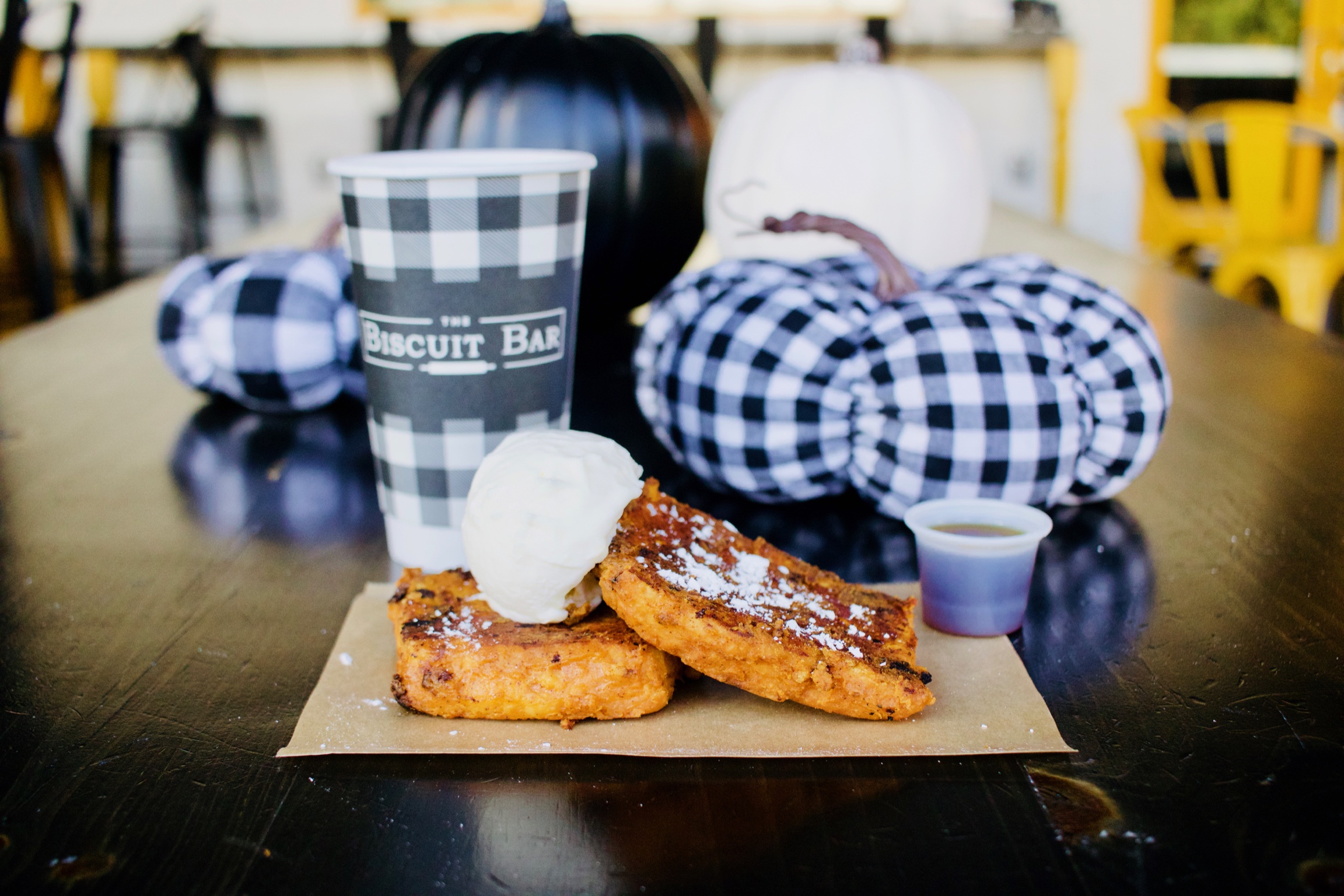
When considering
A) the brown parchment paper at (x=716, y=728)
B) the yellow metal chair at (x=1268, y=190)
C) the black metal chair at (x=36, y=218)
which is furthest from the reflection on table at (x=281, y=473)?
the black metal chair at (x=36, y=218)

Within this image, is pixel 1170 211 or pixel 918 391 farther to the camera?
pixel 1170 211

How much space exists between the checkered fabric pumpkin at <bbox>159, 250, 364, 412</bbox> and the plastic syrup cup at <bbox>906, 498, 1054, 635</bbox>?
614mm

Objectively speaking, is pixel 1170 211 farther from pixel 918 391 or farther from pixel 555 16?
pixel 918 391

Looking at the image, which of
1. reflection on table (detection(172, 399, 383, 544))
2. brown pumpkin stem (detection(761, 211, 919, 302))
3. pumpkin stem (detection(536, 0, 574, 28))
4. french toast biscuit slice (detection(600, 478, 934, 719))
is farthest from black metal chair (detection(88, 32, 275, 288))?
french toast biscuit slice (detection(600, 478, 934, 719))

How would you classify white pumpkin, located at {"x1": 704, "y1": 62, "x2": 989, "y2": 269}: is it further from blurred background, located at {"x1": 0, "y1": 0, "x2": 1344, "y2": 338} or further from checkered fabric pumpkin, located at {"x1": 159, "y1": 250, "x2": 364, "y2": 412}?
blurred background, located at {"x1": 0, "y1": 0, "x2": 1344, "y2": 338}

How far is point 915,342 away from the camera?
749mm

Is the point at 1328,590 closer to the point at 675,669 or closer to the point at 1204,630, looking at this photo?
the point at 1204,630

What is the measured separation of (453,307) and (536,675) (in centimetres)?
25

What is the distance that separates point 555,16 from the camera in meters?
1.21

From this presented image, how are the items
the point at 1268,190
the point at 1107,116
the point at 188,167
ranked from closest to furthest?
the point at 1268,190 < the point at 188,167 < the point at 1107,116

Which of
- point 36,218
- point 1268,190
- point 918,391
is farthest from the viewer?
point 1268,190

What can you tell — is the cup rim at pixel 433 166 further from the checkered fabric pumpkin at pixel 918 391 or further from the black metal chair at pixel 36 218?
the black metal chair at pixel 36 218

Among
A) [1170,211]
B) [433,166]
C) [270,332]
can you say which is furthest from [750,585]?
[1170,211]

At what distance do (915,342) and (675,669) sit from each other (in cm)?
34
